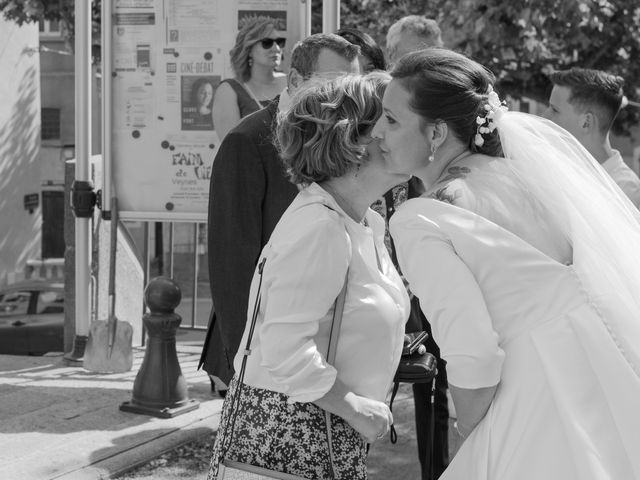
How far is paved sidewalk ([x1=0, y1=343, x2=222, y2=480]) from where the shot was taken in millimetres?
4637

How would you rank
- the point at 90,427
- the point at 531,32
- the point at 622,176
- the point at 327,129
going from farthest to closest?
1. the point at 531,32
2. the point at 90,427
3. the point at 622,176
4. the point at 327,129

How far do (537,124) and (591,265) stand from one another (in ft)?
1.39

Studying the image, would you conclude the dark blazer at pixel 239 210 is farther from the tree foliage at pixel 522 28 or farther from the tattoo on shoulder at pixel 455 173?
the tree foliage at pixel 522 28

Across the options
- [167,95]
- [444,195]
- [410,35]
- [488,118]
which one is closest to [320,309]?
[444,195]

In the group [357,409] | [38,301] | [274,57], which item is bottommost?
[38,301]

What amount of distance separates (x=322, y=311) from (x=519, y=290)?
554mm

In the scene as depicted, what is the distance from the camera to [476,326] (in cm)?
211

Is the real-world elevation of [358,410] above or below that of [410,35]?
below

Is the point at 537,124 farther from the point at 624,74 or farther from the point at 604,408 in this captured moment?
the point at 624,74

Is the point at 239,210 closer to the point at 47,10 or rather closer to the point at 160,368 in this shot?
the point at 160,368

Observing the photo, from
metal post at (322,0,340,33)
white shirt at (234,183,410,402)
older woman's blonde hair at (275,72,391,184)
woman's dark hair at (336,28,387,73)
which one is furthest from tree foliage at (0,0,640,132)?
white shirt at (234,183,410,402)

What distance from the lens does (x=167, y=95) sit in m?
6.30

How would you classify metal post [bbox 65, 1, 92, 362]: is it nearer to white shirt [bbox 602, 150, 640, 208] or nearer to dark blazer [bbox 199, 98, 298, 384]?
dark blazer [bbox 199, 98, 298, 384]

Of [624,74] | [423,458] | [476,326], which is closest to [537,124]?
[476,326]
